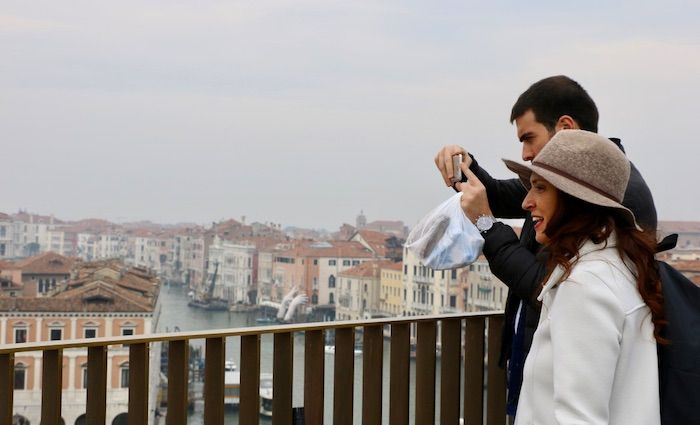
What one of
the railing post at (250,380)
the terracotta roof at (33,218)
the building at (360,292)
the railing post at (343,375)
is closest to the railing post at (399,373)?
the railing post at (343,375)

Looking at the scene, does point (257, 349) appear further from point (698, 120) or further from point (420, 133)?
point (420, 133)

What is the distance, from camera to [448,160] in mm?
1890

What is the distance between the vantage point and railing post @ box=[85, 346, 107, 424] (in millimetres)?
2137

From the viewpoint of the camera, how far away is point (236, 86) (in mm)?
64312

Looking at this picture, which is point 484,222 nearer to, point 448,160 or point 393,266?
point 448,160

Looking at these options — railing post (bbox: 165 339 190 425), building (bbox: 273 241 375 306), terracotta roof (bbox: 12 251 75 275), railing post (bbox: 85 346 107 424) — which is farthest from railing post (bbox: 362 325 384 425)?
building (bbox: 273 241 375 306)

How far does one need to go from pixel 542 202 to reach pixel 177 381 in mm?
1374

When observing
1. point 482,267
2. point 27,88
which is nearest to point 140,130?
point 27,88

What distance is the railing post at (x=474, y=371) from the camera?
9.31ft

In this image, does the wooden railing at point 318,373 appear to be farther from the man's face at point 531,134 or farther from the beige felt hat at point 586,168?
the beige felt hat at point 586,168

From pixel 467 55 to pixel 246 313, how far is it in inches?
925

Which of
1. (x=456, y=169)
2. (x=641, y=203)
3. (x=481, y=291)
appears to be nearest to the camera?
(x=641, y=203)

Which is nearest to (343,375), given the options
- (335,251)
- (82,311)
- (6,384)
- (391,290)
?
(6,384)

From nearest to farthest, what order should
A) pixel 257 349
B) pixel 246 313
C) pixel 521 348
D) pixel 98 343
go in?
pixel 521 348 → pixel 98 343 → pixel 257 349 → pixel 246 313
